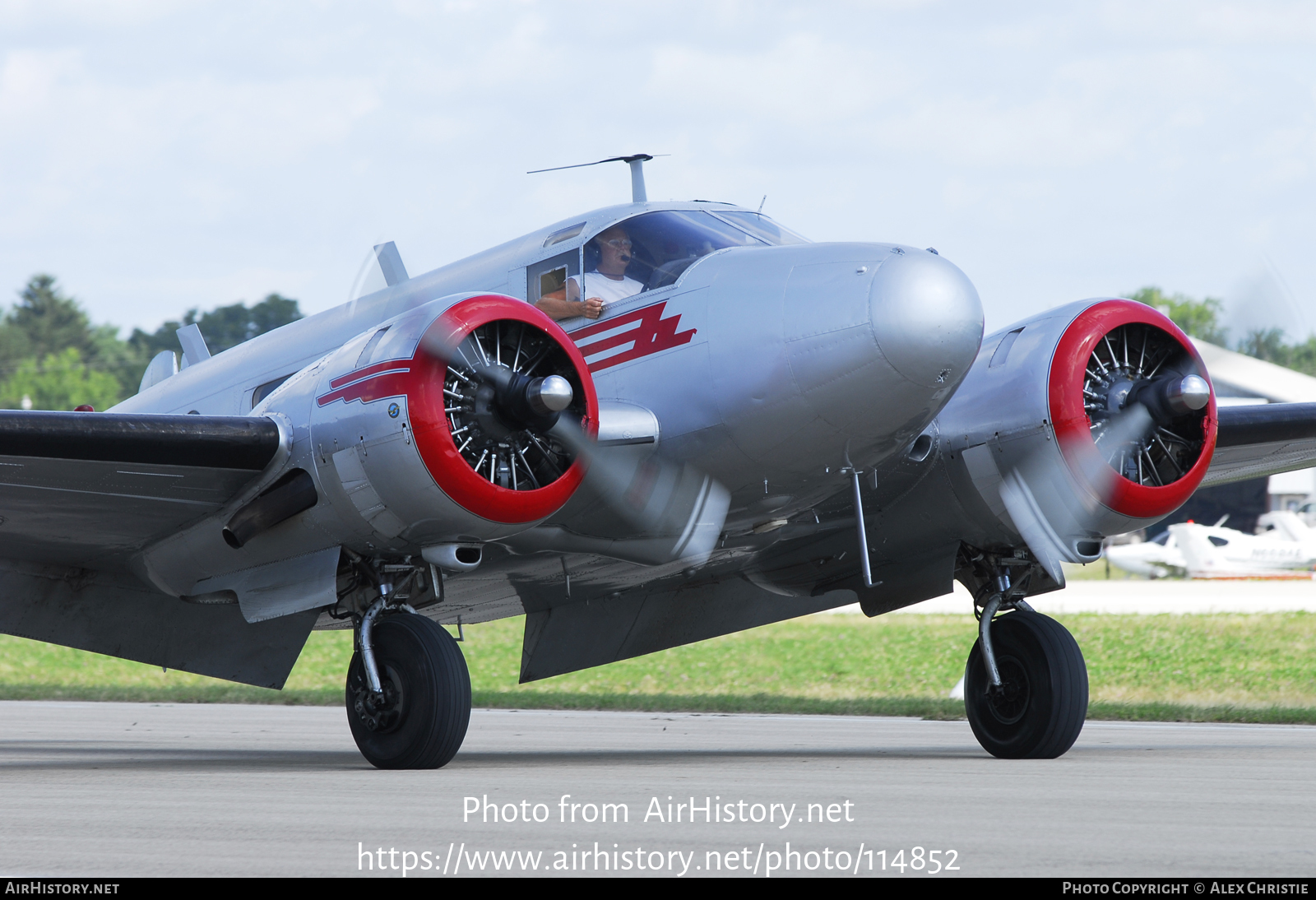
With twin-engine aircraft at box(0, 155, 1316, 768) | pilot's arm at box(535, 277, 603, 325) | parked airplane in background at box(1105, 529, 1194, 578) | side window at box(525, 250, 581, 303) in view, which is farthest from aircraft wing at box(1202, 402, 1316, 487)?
parked airplane in background at box(1105, 529, 1194, 578)

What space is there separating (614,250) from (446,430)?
206 cm

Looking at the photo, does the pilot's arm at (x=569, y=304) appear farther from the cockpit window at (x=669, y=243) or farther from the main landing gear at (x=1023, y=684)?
the main landing gear at (x=1023, y=684)

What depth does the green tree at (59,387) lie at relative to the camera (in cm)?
11131

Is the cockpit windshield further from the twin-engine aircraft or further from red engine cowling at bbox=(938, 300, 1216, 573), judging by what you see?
red engine cowling at bbox=(938, 300, 1216, 573)

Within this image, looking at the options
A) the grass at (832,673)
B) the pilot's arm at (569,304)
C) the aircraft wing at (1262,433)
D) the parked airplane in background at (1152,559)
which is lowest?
the parked airplane in background at (1152,559)

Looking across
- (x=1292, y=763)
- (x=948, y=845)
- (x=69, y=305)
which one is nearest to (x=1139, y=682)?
(x=1292, y=763)

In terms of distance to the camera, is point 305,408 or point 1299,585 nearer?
point 305,408

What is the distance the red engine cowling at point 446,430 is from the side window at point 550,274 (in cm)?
109

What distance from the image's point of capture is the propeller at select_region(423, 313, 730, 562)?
29.8 feet

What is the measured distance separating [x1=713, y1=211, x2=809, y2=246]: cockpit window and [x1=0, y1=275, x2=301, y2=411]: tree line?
74.1 m

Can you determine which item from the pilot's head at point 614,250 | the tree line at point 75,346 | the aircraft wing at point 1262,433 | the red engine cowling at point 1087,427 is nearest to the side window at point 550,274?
the pilot's head at point 614,250
